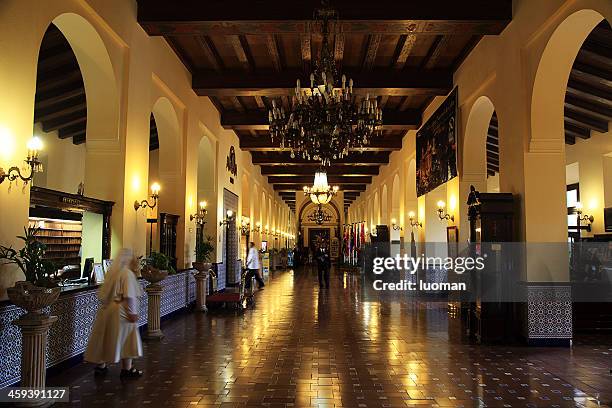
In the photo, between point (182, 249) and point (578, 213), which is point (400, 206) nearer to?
point (578, 213)

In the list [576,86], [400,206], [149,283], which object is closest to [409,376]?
[149,283]

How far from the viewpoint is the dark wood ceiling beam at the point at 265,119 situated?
14.0m

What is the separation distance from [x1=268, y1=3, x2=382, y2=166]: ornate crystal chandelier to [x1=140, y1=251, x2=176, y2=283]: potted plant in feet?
9.32

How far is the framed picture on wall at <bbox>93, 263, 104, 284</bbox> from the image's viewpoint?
6.46 metres

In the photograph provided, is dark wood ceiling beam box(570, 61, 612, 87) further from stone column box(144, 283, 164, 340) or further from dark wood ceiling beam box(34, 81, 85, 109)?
dark wood ceiling beam box(34, 81, 85, 109)

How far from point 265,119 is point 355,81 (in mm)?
4128

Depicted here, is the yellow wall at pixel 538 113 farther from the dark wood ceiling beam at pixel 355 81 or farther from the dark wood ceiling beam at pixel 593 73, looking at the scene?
the dark wood ceiling beam at pixel 355 81

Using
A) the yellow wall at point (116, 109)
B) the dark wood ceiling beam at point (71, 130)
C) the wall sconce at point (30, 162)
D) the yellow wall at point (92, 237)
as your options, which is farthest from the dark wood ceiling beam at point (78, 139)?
the wall sconce at point (30, 162)

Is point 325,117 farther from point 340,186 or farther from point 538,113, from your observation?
point 340,186

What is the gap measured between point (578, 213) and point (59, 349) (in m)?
13.3

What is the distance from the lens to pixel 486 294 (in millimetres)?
7516

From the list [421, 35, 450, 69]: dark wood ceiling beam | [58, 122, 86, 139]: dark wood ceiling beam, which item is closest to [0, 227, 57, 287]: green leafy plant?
[421, 35, 450, 69]: dark wood ceiling beam

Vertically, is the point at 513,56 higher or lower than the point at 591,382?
higher

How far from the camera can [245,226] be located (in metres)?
18.4
